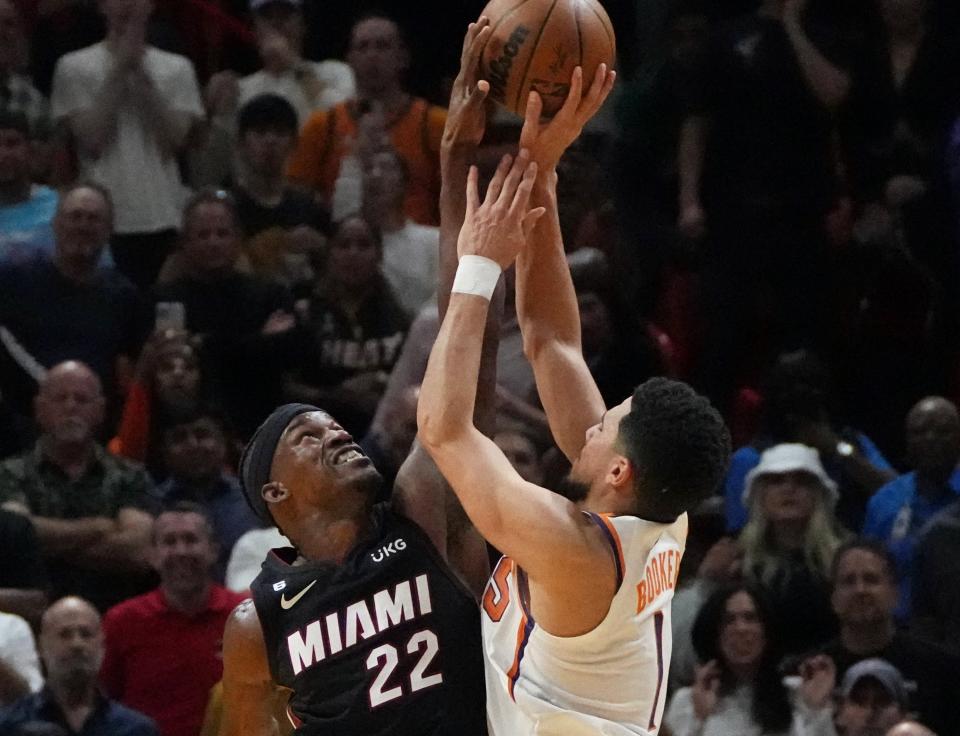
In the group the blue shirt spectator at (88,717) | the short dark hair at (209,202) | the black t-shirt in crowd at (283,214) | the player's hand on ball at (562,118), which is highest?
the player's hand on ball at (562,118)

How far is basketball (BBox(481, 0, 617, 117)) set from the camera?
4141 mm

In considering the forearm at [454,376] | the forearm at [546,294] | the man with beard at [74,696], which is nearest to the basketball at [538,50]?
the forearm at [546,294]

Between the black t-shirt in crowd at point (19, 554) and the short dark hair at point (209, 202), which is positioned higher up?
the short dark hair at point (209, 202)

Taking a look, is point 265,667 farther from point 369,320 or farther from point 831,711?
point 369,320

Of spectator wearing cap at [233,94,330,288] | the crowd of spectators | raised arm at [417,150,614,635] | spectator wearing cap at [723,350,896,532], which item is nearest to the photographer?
raised arm at [417,150,614,635]

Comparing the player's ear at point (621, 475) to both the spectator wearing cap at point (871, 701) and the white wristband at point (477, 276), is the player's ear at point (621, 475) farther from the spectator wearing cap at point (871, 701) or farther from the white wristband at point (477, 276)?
the spectator wearing cap at point (871, 701)

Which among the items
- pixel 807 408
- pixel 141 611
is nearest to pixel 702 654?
pixel 807 408

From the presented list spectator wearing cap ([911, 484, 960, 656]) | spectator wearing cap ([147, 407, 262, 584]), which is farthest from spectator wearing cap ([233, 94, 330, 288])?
spectator wearing cap ([911, 484, 960, 656])

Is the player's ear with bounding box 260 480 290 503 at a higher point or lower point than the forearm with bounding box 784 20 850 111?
lower

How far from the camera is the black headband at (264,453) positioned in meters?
4.31

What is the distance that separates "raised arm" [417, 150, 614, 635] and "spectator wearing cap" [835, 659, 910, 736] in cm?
267

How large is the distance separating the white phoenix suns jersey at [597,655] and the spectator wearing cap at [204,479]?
119 inches

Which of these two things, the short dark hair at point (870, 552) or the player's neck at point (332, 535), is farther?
the short dark hair at point (870, 552)

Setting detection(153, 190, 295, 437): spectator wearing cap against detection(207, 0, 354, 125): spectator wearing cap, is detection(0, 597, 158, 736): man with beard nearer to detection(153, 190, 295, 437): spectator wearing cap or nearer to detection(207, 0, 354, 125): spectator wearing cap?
detection(153, 190, 295, 437): spectator wearing cap
